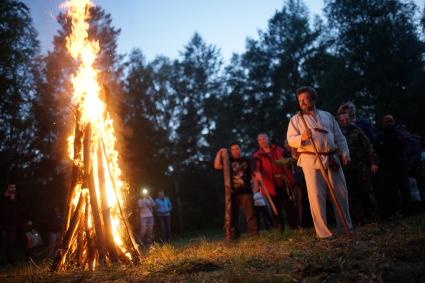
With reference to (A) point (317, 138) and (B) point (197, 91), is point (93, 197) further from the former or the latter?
(B) point (197, 91)

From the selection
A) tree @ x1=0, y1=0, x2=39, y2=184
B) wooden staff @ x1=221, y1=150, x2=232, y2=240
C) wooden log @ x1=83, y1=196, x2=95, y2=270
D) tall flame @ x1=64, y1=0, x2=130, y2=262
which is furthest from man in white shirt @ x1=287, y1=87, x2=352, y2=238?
tree @ x1=0, y1=0, x2=39, y2=184

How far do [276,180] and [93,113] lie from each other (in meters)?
4.10

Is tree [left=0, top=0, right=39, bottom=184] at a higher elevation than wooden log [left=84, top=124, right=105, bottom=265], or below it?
higher

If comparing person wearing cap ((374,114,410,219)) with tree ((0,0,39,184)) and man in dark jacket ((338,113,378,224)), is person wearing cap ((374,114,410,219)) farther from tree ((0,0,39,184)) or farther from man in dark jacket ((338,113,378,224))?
tree ((0,0,39,184))

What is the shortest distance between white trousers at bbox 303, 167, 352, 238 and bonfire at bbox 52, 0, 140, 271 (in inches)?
99.5

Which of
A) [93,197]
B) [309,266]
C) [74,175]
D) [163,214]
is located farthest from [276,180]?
[163,214]

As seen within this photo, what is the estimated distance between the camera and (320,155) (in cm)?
528

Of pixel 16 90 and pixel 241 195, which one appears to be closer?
pixel 241 195

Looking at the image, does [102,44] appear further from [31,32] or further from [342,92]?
[342,92]

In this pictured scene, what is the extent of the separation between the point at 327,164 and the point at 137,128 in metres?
22.6

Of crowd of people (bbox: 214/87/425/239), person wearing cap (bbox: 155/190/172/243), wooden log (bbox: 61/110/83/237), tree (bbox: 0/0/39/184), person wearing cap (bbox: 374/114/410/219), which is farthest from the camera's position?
tree (bbox: 0/0/39/184)

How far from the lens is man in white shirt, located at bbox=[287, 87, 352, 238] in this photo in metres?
5.20

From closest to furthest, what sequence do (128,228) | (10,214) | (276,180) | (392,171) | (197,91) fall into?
(128,228) < (392,171) < (276,180) < (10,214) < (197,91)

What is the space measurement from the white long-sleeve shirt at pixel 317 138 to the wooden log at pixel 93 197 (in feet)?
9.62
